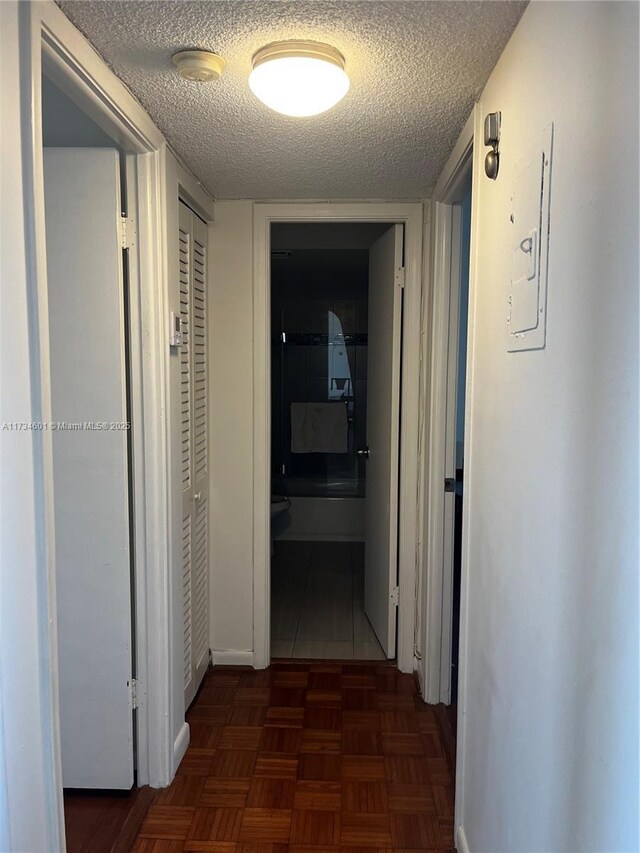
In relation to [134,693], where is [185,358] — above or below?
above

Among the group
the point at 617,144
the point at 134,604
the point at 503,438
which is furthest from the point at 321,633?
the point at 617,144

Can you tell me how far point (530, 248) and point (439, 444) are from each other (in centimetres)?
136

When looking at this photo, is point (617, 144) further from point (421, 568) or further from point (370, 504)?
point (370, 504)

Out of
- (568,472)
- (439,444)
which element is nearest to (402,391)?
(439,444)

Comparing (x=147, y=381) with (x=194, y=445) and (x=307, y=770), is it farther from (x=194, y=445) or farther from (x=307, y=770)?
(x=307, y=770)

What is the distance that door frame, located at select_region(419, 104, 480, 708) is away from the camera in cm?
237

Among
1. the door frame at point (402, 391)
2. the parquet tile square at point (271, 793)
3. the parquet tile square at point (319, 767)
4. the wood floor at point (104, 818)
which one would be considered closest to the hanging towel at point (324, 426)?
the door frame at point (402, 391)

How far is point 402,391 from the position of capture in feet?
9.04

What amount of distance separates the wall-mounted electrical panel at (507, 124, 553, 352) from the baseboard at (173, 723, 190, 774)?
5.68ft

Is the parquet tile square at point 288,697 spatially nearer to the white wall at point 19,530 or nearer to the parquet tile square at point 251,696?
the parquet tile square at point 251,696

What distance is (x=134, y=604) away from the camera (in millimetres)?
1957

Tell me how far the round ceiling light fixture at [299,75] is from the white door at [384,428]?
1.33 m

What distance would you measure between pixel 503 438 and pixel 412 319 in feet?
4.67

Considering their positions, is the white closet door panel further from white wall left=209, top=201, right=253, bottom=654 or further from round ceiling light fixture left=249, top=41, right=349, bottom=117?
round ceiling light fixture left=249, top=41, right=349, bottom=117
